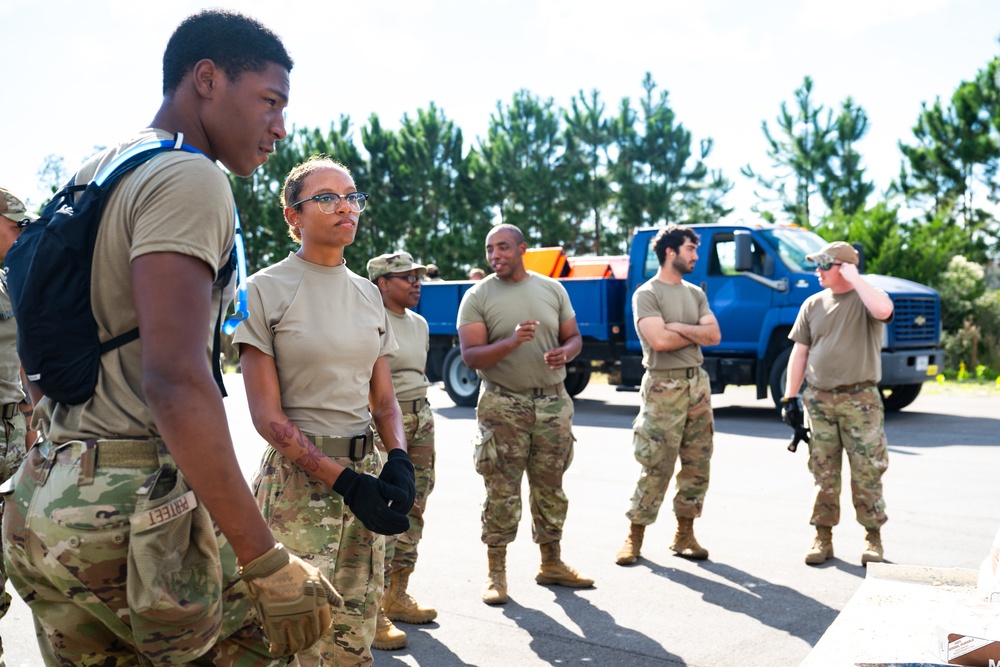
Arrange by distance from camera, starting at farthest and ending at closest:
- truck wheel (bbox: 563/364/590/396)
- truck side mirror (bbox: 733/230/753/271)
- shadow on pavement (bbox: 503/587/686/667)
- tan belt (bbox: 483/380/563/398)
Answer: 1. truck wheel (bbox: 563/364/590/396)
2. truck side mirror (bbox: 733/230/753/271)
3. tan belt (bbox: 483/380/563/398)
4. shadow on pavement (bbox: 503/587/686/667)

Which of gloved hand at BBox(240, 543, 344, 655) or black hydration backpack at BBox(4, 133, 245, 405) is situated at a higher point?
black hydration backpack at BBox(4, 133, 245, 405)

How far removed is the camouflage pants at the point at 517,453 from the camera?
5.47 meters

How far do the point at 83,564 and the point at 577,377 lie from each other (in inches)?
546

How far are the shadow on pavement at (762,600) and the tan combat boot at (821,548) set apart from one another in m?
0.46

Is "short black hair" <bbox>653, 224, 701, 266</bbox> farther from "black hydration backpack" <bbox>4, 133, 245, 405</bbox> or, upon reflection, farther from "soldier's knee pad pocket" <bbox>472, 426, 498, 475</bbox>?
"black hydration backpack" <bbox>4, 133, 245, 405</bbox>

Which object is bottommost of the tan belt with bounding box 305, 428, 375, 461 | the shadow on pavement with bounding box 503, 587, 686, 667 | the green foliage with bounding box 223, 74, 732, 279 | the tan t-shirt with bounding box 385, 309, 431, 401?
the shadow on pavement with bounding box 503, 587, 686, 667

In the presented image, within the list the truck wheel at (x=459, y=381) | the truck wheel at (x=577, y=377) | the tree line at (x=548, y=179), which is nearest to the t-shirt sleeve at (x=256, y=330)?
the truck wheel at (x=577, y=377)

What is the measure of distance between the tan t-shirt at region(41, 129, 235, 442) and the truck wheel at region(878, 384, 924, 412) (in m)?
12.5

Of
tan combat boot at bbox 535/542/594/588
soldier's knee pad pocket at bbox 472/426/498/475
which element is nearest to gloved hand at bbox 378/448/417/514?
soldier's knee pad pocket at bbox 472/426/498/475

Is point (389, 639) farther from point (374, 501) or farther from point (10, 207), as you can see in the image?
point (10, 207)

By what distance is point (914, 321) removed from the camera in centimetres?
1266

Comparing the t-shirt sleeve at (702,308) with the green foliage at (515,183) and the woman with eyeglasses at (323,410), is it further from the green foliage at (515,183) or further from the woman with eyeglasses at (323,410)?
the green foliage at (515,183)

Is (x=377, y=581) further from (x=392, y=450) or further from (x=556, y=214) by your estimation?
(x=556, y=214)

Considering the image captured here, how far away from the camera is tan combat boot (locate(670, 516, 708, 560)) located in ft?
20.2
